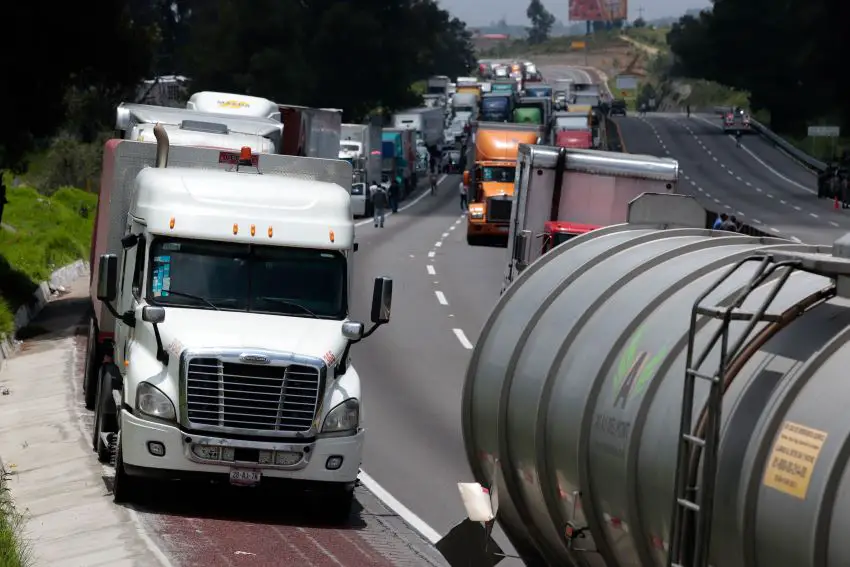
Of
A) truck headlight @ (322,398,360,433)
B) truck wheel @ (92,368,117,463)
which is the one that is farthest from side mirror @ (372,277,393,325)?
truck wheel @ (92,368,117,463)

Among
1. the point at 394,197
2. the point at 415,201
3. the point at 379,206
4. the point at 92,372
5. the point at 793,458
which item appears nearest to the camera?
the point at 793,458

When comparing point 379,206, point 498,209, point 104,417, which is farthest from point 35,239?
point 379,206

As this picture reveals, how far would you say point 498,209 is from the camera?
168 ft

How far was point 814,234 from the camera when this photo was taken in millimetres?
59938

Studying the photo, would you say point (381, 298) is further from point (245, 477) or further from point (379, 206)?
point (379, 206)

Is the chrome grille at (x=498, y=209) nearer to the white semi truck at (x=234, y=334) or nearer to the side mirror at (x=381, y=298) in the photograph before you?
the white semi truck at (x=234, y=334)

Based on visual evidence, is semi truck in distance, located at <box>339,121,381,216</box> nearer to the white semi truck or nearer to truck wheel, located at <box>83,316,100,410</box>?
truck wheel, located at <box>83,316,100,410</box>

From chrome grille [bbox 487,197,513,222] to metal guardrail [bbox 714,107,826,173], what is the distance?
1972 inches

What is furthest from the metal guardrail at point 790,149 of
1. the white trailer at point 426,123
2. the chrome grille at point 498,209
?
the chrome grille at point 498,209

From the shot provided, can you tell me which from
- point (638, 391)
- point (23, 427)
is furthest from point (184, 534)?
point (638, 391)

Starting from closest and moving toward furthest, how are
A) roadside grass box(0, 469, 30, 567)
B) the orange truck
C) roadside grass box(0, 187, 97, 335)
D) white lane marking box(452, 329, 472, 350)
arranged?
roadside grass box(0, 469, 30, 567), white lane marking box(452, 329, 472, 350), roadside grass box(0, 187, 97, 335), the orange truck

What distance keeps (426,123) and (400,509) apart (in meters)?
94.1

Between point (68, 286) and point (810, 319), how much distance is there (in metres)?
31.1

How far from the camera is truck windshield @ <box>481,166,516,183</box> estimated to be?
172 ft
